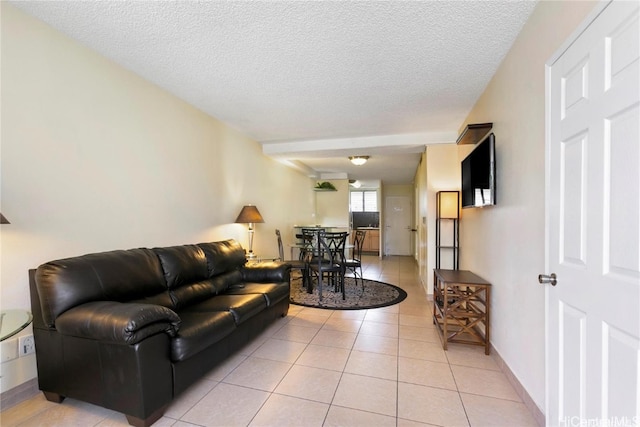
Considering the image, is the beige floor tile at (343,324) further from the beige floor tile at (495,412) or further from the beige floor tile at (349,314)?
the beige floor tile at (495,412)

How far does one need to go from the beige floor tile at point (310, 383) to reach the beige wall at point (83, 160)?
1789 mm

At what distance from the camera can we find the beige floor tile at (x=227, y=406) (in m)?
1.71

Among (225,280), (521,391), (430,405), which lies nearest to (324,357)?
(430,405)

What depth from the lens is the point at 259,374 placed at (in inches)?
87.7

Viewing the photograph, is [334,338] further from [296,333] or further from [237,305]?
[237,305]

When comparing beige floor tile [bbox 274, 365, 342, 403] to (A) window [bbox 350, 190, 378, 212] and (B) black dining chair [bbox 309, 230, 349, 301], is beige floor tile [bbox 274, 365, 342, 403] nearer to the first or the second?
(B) black dining chair [bbox 309, 230, 349, 301]

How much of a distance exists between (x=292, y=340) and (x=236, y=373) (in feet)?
2.39

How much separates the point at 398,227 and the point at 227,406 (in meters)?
8.58

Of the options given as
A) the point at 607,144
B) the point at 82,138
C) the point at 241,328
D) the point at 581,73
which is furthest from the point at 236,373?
the point at 581,73

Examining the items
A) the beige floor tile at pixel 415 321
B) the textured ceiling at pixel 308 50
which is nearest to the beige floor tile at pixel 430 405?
the beige floor tile at pixel 415 321

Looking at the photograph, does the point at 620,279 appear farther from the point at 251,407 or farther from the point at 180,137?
the point at 180,137

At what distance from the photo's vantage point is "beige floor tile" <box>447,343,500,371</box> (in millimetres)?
2375

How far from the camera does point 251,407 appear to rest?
6.01 feet

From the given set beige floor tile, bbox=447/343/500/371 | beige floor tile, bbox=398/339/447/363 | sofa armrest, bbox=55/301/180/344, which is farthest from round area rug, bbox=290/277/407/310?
sofa armrest, bbox=55/301/180/344
